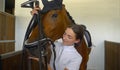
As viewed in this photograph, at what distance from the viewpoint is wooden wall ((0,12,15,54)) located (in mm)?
3600

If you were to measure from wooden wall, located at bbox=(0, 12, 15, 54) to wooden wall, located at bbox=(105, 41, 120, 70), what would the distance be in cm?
172

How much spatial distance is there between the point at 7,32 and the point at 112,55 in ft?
6.17

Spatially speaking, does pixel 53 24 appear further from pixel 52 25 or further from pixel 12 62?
pixel 12 62

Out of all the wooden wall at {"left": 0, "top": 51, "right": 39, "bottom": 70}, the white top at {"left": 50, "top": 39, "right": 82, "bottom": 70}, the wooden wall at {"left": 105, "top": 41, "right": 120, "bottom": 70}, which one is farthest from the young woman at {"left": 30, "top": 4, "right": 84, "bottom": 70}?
the wooden wall at {"left": 105, "top": 41, "right": 120, "bottom": 70}

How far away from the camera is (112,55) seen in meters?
3.51

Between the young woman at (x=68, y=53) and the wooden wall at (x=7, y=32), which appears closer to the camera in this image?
the young woman at (x=68, y=53)

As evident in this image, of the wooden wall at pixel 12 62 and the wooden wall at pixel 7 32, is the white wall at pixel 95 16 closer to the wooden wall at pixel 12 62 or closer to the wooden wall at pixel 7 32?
the wooden wall at pixel 7 32

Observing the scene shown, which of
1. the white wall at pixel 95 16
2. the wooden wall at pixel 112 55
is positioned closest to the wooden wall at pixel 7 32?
the white wall at pixel 95 16

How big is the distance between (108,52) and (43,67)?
2837mm

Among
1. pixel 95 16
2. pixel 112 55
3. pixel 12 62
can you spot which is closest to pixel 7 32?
pixel 95 16

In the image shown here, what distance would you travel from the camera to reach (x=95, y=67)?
395 cm

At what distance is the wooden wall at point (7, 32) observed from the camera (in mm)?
3600

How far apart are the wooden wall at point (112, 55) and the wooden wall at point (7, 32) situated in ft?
5.66

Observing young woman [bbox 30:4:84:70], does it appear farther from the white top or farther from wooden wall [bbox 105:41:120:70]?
wooden wall [bbox 105:41:120:70]
